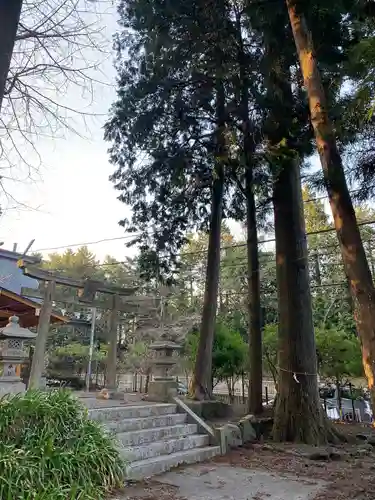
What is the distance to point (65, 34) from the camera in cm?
364

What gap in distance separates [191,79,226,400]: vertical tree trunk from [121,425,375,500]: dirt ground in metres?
1.91

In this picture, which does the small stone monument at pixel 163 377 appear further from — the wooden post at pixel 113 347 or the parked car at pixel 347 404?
the parked car at pixel 347 404

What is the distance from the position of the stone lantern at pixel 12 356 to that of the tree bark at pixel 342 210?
4309mm

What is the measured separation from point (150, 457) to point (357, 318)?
3.42m

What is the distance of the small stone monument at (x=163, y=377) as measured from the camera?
709 cm

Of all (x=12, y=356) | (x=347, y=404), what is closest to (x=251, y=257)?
(x=12, y=356)

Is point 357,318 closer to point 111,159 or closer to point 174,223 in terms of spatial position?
point 174,223

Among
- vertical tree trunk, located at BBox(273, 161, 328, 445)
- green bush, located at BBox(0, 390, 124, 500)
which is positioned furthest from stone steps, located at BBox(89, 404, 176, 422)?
vertical tree trunk, located at BBox(273, 161, 328, 445)

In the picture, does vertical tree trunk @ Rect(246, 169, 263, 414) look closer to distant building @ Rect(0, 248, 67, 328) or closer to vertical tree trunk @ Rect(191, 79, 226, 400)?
vertical tree trunk @ Rect(191, 79, 226, 400)

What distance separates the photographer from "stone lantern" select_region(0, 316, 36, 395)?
5168mm

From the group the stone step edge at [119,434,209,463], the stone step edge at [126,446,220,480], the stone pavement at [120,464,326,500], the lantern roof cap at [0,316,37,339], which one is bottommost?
the stone pavement at [120,464,326,500]

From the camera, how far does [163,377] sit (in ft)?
23.9

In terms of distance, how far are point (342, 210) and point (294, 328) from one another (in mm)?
4315

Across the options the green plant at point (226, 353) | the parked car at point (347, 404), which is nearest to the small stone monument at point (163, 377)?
the green plant at point (226, 353)
